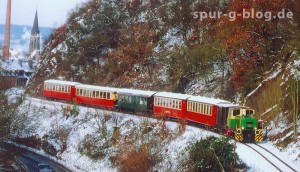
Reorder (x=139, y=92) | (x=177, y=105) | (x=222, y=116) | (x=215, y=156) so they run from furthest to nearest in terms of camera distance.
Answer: (x=139, y=92), (x=177, y=105), (x=222, y=116), (x=215, y=156)

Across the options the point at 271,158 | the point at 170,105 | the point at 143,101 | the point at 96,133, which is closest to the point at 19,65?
the point at 96,133

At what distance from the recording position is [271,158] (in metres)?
24.2

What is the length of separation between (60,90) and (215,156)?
3403cm

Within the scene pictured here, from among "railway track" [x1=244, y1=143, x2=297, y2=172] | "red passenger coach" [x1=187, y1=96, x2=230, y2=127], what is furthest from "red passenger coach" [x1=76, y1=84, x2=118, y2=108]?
"railway track" [x1=244, y1=143, x2=297, y2=172]

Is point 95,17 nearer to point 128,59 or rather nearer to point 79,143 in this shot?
point 128,59

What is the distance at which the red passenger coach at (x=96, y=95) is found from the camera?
45162 millimetres

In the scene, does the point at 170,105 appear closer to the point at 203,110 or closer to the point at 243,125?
the point at 203,110

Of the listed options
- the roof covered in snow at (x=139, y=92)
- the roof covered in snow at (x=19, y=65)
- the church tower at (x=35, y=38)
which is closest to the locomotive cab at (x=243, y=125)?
the roof covered in snow at (x=139, y=92)

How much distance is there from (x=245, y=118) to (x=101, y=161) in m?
13.4

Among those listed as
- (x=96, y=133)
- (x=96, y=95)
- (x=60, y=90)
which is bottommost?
(x=96, y=133)

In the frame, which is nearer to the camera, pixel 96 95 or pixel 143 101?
→ pixel 143 101

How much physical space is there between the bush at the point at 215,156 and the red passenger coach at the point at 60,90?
29.8 metres

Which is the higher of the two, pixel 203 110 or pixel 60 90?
pixel 60 90

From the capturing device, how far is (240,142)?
27.5m
